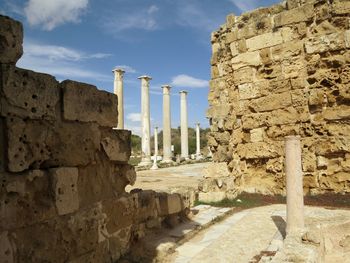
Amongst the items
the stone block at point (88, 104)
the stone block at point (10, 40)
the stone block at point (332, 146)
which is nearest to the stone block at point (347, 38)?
the stone block at point (332, 146)

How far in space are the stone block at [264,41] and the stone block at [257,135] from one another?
2291 mm

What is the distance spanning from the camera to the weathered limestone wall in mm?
8477

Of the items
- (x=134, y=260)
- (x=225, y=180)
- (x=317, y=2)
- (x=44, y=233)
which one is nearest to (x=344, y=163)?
(x=225, y=180)

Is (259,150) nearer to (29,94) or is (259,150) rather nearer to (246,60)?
(246,60)

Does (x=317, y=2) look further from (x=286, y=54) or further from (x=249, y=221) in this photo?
(x=249, y=221)

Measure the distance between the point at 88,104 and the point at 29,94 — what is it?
868 millimetres

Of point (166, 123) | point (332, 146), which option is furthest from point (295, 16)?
point (166, 123)

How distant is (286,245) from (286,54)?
19.4 feet

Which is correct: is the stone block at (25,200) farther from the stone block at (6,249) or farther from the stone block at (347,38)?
the stone block at (347,38)

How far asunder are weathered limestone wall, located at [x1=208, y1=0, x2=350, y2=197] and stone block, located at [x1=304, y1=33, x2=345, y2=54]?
0.08 ft

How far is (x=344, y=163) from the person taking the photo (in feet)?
27.3

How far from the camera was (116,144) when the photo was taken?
463cm

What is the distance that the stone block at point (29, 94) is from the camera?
302 cm

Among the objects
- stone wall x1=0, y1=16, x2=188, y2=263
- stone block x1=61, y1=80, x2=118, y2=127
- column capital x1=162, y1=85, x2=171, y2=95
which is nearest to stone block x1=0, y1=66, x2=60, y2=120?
stone wall x1=0, y1=16, x2=188, y2=263
